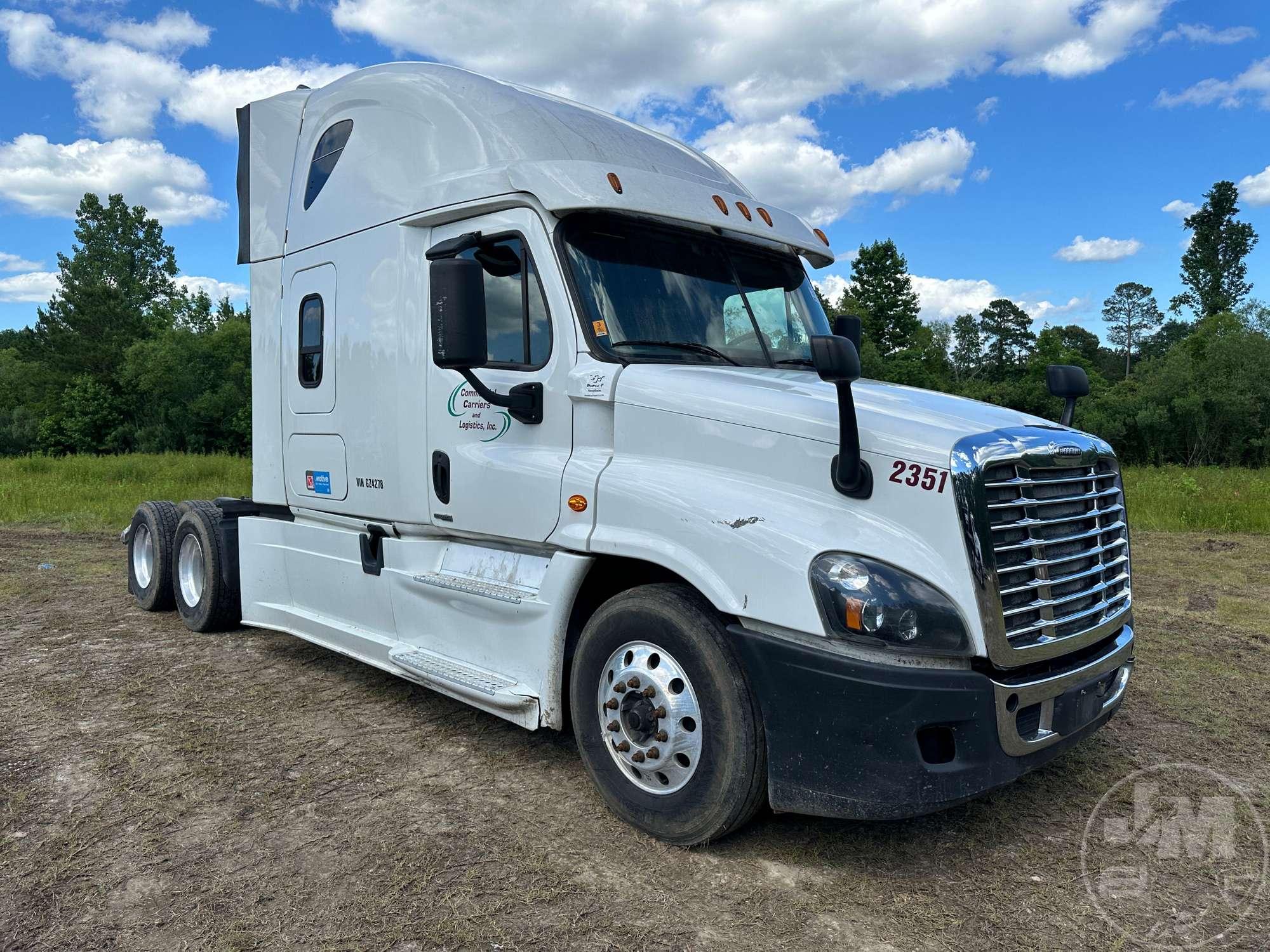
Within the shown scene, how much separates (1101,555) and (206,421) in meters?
57.8

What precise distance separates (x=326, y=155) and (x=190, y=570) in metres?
3.76

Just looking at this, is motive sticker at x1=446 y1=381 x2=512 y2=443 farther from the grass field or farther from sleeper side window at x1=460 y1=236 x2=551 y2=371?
the grass field

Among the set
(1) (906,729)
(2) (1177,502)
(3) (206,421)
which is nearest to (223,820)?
(1) (906,729)

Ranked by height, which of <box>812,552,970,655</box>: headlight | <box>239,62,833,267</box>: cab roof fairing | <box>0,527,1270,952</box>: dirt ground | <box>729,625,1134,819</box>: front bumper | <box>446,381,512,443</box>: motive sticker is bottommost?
<box>0,527,1270,952</box>: dirt ground

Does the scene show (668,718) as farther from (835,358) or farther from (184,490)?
(184,490)

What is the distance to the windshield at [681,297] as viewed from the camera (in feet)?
13.8

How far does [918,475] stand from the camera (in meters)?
3.26

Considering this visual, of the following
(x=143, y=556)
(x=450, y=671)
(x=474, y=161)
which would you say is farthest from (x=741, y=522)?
(x=143, y=556)

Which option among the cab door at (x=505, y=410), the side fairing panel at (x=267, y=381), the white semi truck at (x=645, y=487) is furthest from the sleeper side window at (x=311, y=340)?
the cab door at (x=505, y=410)

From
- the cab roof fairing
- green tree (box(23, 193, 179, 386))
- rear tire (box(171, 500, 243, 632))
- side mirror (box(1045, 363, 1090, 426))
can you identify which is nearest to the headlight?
side mirror (box(1045, 363, 1090, 426))

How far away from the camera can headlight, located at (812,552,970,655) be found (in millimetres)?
3129

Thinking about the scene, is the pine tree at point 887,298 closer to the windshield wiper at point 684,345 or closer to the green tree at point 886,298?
the green tree at point 886,298

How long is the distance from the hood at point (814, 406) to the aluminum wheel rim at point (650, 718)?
1012mm

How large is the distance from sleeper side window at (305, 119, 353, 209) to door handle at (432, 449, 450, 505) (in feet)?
7.31
